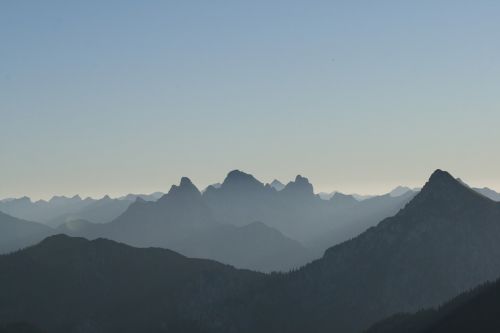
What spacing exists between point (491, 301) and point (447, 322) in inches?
603

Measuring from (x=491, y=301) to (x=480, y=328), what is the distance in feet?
60.3

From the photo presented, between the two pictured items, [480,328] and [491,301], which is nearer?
[480,328]

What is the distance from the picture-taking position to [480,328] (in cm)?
18112

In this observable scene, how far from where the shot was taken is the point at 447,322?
196 meters

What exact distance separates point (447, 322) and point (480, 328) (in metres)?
15.6

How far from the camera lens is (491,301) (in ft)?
645

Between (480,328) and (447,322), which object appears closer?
(480,328)
